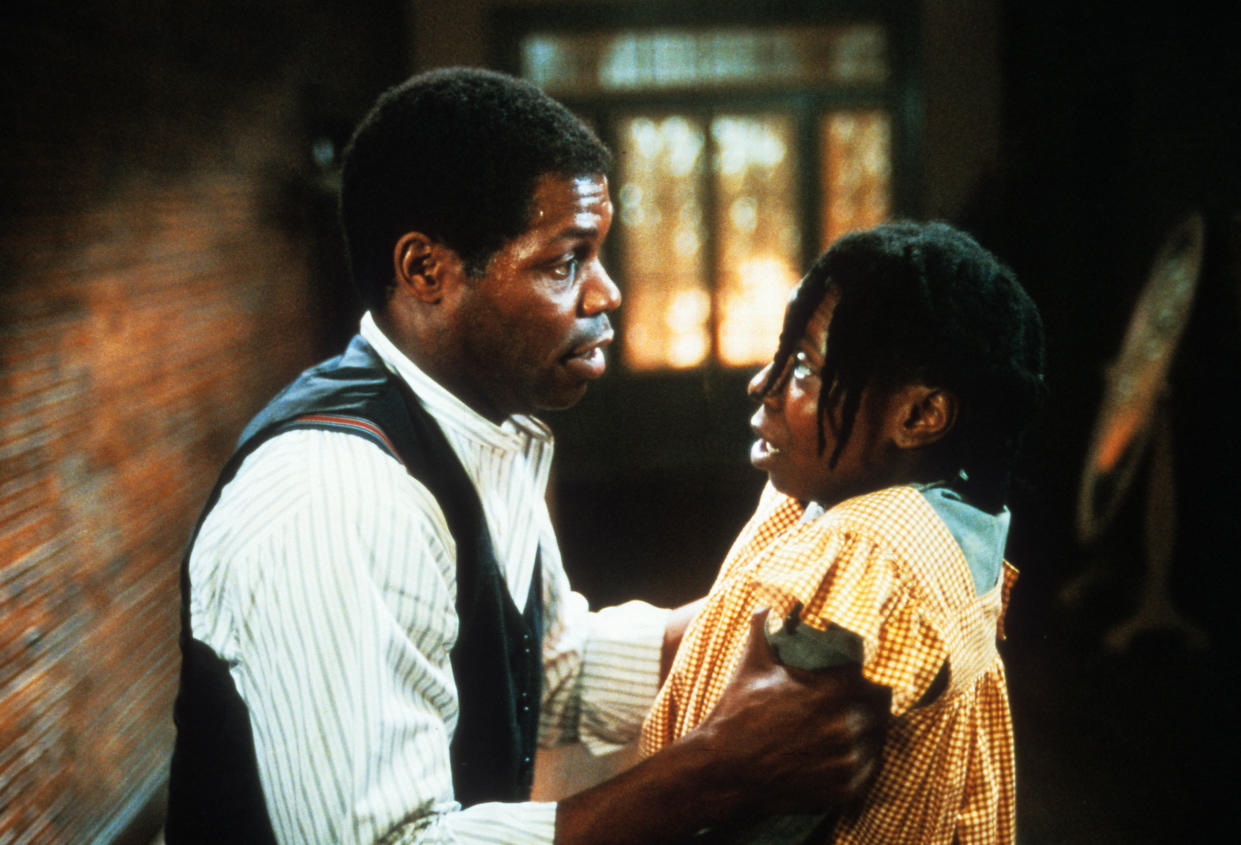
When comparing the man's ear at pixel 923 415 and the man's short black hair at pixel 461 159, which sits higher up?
the man's short black hair at pixel 461 159

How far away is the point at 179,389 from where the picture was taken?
257cm

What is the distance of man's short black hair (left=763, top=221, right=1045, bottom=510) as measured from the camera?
113cm

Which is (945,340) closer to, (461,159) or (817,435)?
(817,435)

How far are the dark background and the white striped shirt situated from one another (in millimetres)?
906

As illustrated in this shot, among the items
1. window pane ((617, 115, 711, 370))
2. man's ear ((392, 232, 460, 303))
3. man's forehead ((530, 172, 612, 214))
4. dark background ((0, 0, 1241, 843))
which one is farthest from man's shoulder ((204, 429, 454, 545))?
window pane ((617, 115, 711, 370))

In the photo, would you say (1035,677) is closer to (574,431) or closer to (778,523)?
(778,523)

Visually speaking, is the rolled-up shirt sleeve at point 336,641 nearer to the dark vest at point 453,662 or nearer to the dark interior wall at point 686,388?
the dark vest at point 453,662

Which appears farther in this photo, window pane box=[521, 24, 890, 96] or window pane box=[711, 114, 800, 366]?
window pane box=[711, 114, 800, 366]

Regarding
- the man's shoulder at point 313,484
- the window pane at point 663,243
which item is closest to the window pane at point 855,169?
the window pane at point 663,243

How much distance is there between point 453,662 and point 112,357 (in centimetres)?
148

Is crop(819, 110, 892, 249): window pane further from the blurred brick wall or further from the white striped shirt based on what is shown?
the white striped shirt

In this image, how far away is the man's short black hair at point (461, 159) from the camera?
4.00 ft

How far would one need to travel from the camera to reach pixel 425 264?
1.25 metres

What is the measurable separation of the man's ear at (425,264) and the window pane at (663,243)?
17.8 feet
